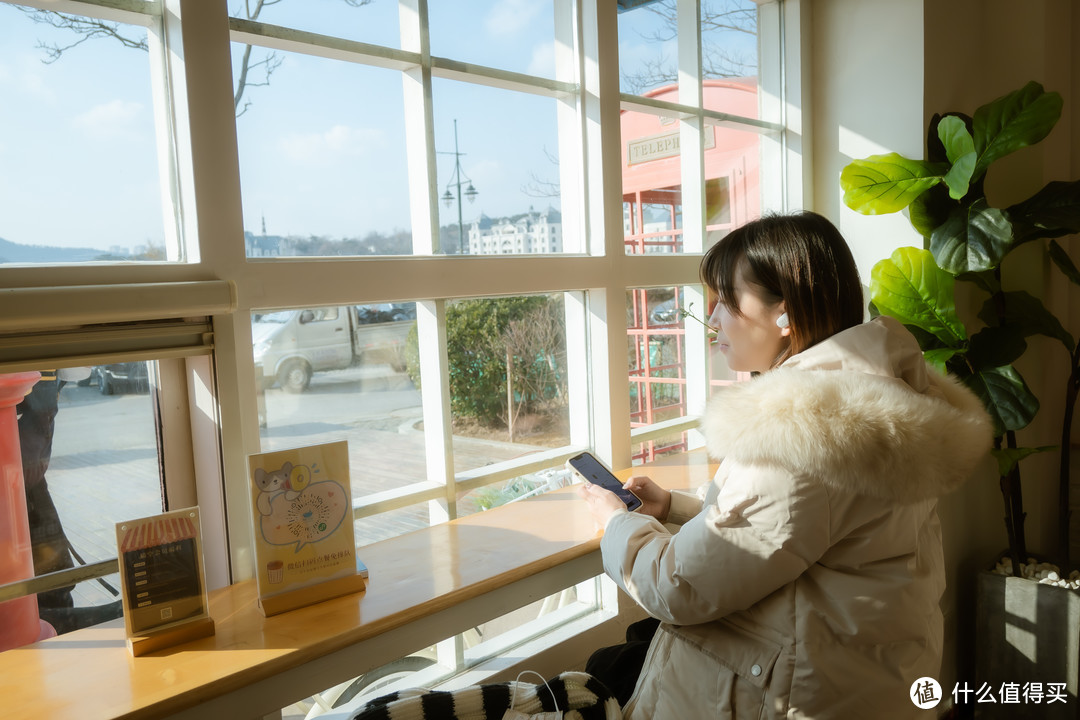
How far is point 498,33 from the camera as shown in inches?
79.6

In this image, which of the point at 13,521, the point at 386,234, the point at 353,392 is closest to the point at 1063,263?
the point at 386,234

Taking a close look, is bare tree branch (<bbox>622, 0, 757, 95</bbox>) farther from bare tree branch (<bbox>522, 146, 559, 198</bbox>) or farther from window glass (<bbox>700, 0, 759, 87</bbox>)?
bare tree branch (<bbox>522, 146, 559, 198</bbox>)

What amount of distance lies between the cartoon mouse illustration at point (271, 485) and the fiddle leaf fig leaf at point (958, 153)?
76.2 inches

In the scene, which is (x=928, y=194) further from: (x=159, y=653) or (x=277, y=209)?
(x=159, y=653)

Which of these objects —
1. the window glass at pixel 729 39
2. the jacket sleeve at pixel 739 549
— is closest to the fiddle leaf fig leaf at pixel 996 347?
the window glass at pixel 729 39

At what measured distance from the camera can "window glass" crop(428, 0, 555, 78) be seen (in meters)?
1.90

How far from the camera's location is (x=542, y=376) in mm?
2193

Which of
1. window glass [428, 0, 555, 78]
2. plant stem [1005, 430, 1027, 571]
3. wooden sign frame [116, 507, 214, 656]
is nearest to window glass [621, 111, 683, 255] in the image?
window glass [428, 0, 555, 78]

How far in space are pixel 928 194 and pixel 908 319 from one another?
45 cm

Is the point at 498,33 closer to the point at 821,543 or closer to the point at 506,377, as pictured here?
the point at 506,377

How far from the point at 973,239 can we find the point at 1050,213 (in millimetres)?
307

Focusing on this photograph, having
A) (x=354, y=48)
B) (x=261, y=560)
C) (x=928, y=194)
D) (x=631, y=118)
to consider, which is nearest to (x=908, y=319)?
(x=928, y=194)

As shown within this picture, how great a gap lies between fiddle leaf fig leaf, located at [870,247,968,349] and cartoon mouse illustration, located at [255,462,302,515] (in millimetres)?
1836

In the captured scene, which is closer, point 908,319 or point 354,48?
point 354,48
